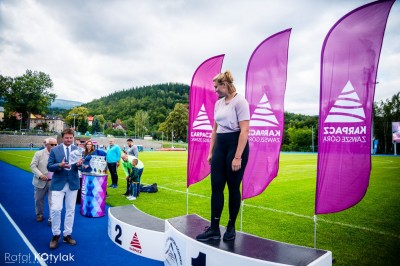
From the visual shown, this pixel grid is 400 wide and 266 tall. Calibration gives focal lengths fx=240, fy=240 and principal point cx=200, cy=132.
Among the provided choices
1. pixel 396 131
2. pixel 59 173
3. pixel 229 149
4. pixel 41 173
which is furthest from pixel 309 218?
pixel 396 131

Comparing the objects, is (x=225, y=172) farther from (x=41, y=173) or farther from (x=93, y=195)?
(x=41, y=173)

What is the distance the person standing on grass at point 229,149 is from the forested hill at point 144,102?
351 feet

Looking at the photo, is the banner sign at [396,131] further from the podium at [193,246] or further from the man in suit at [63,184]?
the man in suit at [63,184]

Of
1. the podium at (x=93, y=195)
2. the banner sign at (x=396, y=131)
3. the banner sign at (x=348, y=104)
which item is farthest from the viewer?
the banner sign at (x=396, y=131)

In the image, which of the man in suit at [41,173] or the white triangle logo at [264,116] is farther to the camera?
the man in suit at [41,173]

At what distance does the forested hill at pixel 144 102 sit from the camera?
115838 mm

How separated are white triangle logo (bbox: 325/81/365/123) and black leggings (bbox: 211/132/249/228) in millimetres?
1398

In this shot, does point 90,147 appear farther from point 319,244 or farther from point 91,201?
point 319,244

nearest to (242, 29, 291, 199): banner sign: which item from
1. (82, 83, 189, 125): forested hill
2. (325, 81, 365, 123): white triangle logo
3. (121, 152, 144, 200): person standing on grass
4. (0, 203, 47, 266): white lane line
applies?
(325, 81, 365, 123): white triangle logo

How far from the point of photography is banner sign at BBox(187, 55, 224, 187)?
521cm

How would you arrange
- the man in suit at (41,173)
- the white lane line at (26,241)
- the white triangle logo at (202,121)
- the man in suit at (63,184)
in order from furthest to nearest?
1. the man in suit at (41,173)
2. the white triangle logo at (202,121)
3. the man in suit at (63,184)
4. the white lane line at (26,241)

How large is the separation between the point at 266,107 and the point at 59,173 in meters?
3.83

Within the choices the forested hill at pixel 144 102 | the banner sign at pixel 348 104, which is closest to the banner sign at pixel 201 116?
the banner sign at pixel 348 104

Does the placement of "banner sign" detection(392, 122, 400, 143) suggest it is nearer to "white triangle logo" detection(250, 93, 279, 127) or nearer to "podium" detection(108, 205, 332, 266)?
"white triangle logo" detection(250, 93, 279, 127)
